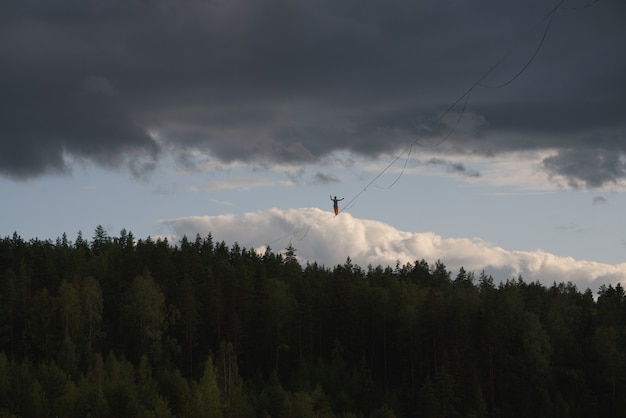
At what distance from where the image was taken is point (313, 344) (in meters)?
131

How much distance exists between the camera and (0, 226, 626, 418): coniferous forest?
326 ft

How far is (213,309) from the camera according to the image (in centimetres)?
12606

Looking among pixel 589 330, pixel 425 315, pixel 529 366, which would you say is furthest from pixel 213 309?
pixel 589 330

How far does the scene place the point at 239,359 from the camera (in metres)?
122

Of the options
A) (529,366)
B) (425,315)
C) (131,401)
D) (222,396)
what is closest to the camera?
(131,401)

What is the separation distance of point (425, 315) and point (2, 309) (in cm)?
6109

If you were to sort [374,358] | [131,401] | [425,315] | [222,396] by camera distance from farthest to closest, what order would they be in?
[374,358] < [425,315] < [222,396] < [131,401]

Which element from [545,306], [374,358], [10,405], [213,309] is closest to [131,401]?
[10,405]

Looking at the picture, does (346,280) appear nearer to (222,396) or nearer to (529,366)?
(529,366)

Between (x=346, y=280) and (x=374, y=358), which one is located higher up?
(x=346, y=280)

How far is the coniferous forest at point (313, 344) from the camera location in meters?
99.4

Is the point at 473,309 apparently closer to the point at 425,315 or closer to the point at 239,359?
the point at 425,315

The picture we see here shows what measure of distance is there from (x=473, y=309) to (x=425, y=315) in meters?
7.57

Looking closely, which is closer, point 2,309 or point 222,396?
point 222,396
